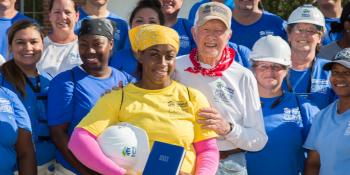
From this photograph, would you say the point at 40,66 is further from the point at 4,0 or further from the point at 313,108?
the point at 313,108

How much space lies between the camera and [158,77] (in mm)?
3859

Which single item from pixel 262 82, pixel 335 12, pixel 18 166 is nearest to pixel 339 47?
pixel 335 12

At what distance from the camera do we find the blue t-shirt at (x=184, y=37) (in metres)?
5.83

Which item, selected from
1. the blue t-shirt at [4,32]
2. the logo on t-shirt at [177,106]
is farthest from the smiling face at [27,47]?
the logo on t-shirt at [177,106]

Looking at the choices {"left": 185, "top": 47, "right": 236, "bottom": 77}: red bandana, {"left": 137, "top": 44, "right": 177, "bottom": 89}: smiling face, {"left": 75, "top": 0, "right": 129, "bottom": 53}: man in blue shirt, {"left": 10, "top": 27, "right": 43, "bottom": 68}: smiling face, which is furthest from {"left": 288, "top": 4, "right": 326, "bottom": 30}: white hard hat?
{"left": 10, "top": 27, "right": 43, "bottom": 68}: smiling face

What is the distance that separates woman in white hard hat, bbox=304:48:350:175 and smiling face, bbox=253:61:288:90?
1.26 ft

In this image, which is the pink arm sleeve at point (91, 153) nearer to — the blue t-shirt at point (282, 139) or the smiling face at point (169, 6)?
the blue t-shirt at point (282, 139)

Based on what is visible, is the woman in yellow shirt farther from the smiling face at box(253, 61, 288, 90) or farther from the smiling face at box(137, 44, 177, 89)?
the smiling face at box(253, 61, 288, 90)

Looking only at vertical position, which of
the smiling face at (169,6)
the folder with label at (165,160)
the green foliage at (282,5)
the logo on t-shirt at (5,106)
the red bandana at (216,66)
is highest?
the smiling face at (169,6)

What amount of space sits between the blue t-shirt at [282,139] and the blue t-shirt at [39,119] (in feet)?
5.19

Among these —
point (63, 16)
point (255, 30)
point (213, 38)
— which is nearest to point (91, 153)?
point (213, 38)

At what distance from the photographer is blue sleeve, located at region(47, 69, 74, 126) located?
4332 millimetres

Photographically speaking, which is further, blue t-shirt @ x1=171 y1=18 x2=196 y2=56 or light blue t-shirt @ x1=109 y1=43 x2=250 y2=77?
blue t-shirt @ x1=171 y1=18 x2=196 y2=56

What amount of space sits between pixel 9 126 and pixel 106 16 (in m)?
2.61
